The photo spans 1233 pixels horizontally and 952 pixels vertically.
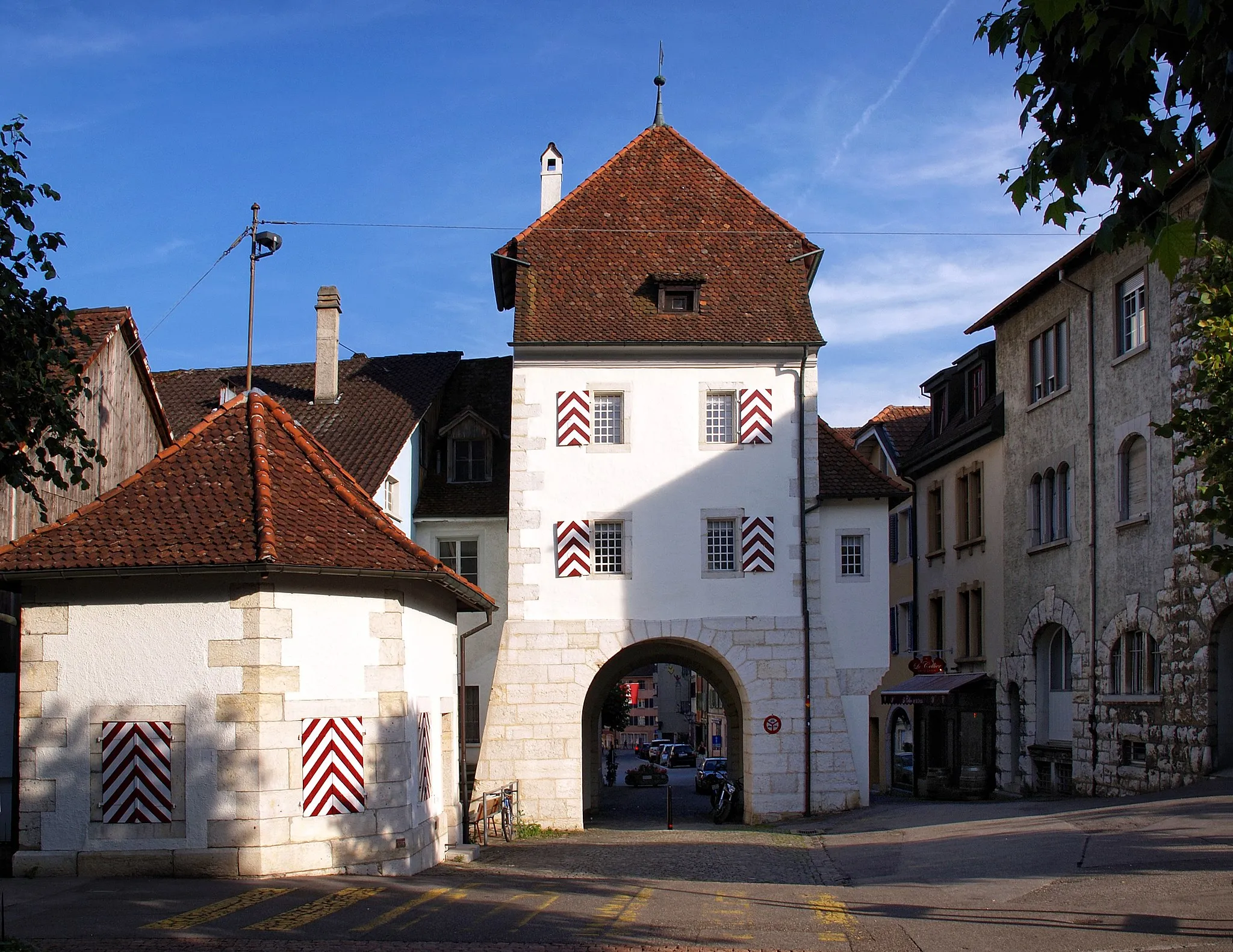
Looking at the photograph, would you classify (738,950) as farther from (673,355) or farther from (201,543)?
(673,355)

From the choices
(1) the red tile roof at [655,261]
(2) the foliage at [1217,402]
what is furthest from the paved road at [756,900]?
(1) the red tile roof at [655,261]

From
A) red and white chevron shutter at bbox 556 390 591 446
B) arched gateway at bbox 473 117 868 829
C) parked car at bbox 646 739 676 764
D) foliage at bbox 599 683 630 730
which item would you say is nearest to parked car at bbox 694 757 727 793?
arched gateway at bbox 473 117 868 829

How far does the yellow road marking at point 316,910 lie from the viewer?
37.6 ft

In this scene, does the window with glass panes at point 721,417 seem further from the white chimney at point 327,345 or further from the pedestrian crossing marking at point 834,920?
the pedestrian crossing marking at point 834,920

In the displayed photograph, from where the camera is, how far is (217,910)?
12336 mm

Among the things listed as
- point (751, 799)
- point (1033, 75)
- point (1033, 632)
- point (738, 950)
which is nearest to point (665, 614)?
point (751, 799)

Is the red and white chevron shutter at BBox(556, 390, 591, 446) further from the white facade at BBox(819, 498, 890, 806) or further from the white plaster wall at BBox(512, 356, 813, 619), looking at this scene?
the white facade at BBox(819, 498, 890, 806)

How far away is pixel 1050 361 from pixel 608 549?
31.6 feet

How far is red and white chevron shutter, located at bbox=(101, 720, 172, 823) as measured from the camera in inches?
589

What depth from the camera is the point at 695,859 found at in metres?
19.0

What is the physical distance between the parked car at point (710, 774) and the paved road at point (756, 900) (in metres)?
20.3

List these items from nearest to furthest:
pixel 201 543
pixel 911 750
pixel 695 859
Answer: pixel 201 543 → pixel 695 859 → pixel 911 750

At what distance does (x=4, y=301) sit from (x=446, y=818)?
10955 mm

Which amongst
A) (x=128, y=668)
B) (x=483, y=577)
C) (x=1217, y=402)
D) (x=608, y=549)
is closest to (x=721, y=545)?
(x=608, y=549)
